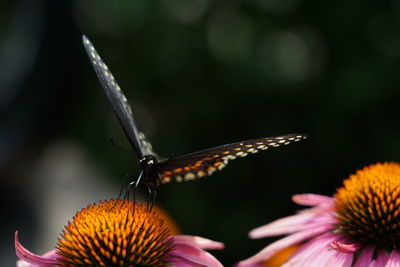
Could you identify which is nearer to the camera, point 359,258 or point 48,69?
point 359,258

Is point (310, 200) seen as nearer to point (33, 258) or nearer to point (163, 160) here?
point (163, 160)

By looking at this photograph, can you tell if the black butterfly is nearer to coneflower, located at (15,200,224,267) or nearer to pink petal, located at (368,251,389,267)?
coneflower, located at (15,200,224,267)

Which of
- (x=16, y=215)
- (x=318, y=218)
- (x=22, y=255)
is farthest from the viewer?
(x=16, y=215)

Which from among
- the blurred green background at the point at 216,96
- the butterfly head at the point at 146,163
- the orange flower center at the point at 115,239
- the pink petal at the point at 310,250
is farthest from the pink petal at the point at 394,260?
the blurred green background at the point at 216,96

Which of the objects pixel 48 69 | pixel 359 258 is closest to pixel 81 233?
pixel 359 258

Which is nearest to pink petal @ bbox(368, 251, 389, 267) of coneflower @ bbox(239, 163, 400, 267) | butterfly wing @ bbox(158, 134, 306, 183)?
coneflower @ bbox(239, 163, 400, 267)

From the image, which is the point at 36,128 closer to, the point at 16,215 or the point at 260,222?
the point at 16,215
